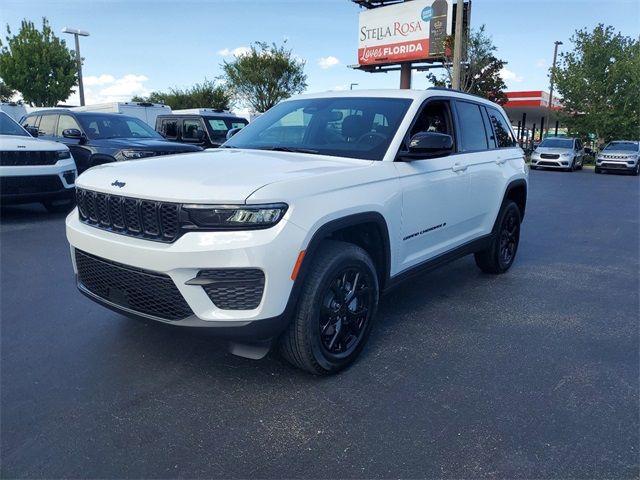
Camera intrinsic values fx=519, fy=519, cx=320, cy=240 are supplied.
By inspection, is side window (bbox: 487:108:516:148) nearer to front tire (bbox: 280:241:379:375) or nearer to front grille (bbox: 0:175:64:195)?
front tire (bbox: 280:241:379:375)

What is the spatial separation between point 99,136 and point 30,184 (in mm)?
2198

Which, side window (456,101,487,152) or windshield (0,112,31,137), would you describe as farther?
windshield (0,112,31,137)

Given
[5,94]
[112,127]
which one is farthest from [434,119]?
[5,94]

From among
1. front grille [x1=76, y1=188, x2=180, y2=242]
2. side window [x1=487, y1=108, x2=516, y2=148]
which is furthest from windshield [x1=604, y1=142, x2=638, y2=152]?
front grille [x1=76, y1=188, x2=180, y2=242]

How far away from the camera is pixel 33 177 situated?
7785 mm

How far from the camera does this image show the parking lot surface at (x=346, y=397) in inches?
95.5

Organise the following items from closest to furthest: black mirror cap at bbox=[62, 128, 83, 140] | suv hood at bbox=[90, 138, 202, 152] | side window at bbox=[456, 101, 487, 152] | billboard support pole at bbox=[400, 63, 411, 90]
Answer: side window at bbox=[456, 101, 487, 152] → suv hood at bbox=[90, 138, 202, 152] → black mirror cap at bbox=[62, 128, 83, 140] → billboard support pole at bbox=[400, 63, 411, 90]

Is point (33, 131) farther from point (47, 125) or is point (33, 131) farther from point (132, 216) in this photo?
point (132, 216)

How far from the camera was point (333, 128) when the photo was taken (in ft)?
13.0

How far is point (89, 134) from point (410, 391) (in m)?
8.63

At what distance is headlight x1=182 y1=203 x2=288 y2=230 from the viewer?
262 centimetres

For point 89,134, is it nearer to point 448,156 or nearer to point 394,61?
point 448,156

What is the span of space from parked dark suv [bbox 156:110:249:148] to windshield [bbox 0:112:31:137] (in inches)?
171

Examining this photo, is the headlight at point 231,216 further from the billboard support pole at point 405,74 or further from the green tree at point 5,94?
the green tree at point 5,94
